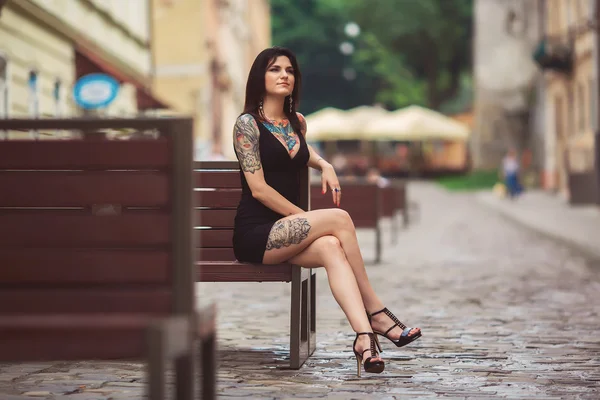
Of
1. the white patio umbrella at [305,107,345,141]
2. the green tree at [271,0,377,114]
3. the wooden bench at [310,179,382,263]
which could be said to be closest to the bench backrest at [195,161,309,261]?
the wooden bench at [310,179,382,263]

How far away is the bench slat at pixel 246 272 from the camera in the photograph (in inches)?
260

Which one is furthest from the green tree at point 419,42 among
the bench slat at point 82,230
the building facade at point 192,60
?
the bench slat at point 82,230

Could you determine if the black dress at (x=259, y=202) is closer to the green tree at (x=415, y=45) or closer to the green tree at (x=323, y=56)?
the green tree at (x=415, y=45)

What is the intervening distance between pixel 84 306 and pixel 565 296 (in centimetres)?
690

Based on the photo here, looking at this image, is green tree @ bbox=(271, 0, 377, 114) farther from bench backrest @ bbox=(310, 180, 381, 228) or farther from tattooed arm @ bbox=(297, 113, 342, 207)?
tattooed arm @ bbox=(297, 113, 342, 207)

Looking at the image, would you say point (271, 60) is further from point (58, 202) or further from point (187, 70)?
point (187, 70)

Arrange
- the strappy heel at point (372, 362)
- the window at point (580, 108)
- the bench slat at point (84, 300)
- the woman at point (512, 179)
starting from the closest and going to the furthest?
the bench slat at point (84, 300), the strappy heel at point (372, 362), the window at point (580, 108), the woman at point (512, 179)

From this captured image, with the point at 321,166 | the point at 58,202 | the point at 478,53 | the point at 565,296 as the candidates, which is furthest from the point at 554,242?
the point at 478,53

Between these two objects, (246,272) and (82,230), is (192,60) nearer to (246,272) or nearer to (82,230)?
(246,272)

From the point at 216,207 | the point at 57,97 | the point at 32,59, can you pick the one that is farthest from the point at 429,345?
the point at 57,97

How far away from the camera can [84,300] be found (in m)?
4.28

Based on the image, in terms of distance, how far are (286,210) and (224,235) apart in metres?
0.58

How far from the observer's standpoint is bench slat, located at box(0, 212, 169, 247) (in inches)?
167

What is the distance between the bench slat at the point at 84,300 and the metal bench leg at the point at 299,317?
7.46 ft
